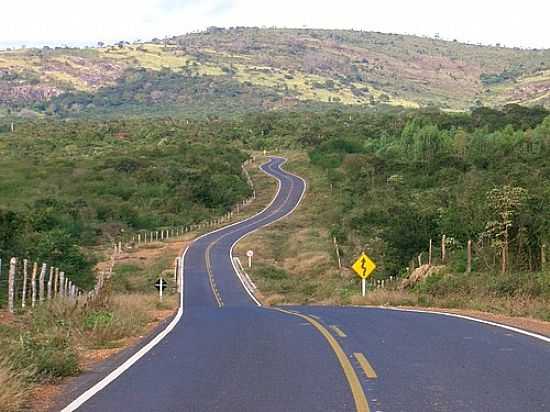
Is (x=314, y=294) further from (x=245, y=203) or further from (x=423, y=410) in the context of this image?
(x=245, y=203)

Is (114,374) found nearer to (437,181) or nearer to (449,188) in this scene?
(449,188)

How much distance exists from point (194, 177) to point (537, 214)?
67.1 meters

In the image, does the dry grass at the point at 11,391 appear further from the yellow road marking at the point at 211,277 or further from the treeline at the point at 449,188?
the yellow road marking at the point at 211,277

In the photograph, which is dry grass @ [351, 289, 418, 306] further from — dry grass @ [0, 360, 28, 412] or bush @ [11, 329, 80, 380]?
dry grass @ [0, 360, 28, 412]

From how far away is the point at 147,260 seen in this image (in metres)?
64.1

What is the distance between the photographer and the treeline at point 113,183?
7662 centimetres

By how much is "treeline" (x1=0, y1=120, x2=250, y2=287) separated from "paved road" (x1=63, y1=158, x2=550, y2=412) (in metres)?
26.6

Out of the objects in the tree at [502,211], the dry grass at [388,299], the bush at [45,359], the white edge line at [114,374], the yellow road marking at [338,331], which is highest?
the tree at [502,211]

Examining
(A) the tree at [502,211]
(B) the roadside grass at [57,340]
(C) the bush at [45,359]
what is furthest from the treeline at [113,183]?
(C) the bush at [45,359]

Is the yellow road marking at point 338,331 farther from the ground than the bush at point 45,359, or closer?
closer

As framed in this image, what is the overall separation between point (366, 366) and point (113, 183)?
88196 mm

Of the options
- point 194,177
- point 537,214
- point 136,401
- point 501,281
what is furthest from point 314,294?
point 194,177

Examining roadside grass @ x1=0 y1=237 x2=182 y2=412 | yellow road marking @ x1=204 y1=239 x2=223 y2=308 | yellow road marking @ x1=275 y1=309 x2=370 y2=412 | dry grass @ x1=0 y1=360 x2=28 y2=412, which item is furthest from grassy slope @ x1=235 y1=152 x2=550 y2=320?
dry grass @ x1=0 y1=360 x2=28 y2=412

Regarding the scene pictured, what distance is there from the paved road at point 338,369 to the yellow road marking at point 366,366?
0.04 feet
